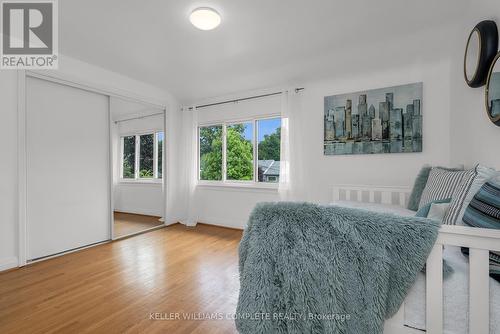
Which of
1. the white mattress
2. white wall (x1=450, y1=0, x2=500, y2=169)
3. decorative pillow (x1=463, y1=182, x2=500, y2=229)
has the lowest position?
the white mattress

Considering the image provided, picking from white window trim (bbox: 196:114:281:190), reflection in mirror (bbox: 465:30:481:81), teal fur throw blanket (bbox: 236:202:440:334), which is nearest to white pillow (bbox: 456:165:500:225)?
teal fur throw blanket (bbox: 236:202:440:334)

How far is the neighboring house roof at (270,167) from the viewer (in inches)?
142

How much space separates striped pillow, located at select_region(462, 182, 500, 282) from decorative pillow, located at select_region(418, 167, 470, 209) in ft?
1.70

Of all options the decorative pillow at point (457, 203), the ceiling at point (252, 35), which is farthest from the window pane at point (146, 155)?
the decorative pillow at point (457, 203)

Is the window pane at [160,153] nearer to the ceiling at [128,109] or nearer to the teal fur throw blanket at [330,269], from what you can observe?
the ceiling at [128,109]

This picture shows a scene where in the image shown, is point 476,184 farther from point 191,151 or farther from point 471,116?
point 191,151

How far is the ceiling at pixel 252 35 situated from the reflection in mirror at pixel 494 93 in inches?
31.0

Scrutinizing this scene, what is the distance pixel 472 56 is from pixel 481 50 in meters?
0.28

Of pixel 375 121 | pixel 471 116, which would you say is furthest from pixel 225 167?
pixel 471 116

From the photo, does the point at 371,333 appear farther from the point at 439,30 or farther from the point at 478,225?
the point at 439,30

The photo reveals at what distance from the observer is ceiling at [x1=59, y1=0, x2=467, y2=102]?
1.87 metres

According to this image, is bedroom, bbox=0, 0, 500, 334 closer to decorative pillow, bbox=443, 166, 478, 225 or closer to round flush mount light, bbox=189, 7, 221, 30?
round flush mount light, bbox=189, 7, 221, 30

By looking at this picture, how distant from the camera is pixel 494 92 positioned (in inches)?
55.5

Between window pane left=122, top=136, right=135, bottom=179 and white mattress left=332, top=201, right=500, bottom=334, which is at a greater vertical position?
window pane left=122, top=136, right=135, bottom=179
